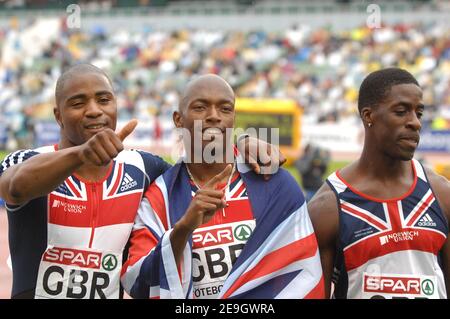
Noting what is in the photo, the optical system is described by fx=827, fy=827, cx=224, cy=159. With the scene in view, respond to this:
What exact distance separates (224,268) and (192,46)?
100 feet

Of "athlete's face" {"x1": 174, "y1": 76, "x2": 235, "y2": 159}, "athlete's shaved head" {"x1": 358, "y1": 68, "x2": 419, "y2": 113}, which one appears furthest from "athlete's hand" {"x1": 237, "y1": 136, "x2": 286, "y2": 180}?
"athlete's shaved head" {"x1": 358, "y1": 68, "x2": 419, "y2": 113}

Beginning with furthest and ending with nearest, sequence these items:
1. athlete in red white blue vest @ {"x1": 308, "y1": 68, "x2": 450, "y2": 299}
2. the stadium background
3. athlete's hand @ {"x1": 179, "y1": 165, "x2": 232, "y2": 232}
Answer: the stadium background < athlete in red white blue vest @ {"x1": 308, "y1": 68, "x2": 450, "y2": 299} < athlete's hand @ {"x1": 179, "y1": 165, "x2": 232, "y2": 232}

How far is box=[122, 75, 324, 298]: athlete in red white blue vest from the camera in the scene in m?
3.78

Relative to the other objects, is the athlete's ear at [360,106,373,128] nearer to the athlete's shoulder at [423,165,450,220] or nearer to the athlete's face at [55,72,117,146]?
the athlete's shoulder at [423,165,450,220]

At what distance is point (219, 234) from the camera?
397 cm

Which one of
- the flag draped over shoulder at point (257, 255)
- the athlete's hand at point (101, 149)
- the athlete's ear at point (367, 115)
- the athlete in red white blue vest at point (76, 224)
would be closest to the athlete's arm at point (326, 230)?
the flag draped over shoulder at point (257, 255)

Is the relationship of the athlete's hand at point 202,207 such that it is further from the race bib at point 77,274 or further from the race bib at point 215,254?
the race bib at point 77,274

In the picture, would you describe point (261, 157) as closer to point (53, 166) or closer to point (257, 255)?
point (257, 255)

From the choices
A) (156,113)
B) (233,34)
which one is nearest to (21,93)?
(156,113)

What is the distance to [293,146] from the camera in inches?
858

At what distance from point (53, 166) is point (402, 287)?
5.79 ft

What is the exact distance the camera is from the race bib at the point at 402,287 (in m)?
4.01

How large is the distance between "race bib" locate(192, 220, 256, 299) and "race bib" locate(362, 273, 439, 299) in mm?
683
